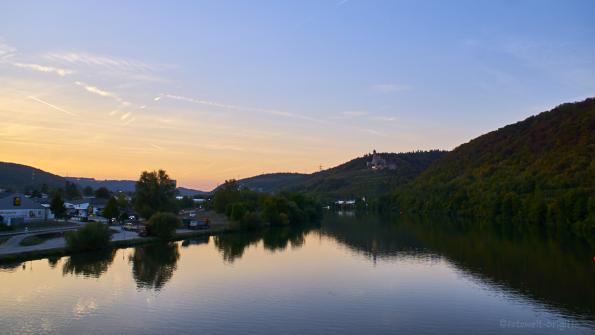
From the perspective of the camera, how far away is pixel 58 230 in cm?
4481

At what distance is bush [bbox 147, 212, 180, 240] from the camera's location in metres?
46.7

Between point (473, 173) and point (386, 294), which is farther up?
point (473, 173)

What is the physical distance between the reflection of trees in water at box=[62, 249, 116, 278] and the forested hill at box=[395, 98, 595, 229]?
49695 millimetres

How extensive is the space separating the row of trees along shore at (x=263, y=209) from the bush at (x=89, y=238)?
23.7 m

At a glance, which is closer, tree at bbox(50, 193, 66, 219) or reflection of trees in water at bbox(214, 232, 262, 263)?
reflection of trees in water at bbox(214, 232, 262, 263)

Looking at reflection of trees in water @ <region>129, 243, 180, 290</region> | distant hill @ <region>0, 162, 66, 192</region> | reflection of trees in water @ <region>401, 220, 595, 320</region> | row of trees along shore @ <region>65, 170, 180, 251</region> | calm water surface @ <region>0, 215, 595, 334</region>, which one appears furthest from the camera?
distant hill @ <region>0, 162, 66, 192</region>

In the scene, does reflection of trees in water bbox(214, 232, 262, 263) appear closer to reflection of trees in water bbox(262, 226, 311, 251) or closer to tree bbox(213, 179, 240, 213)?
reflection of trees in water bbox(262, 226, 311, 251)

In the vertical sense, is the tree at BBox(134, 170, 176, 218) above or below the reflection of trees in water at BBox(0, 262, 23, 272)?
above

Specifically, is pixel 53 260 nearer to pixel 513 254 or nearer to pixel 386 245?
pixel 386 245

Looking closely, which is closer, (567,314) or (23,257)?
(567,314)

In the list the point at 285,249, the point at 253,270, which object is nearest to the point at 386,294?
the point at 253,270

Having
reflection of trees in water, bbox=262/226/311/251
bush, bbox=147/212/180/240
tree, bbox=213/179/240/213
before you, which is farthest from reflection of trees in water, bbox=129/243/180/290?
tree, bbox=213/179/240/213

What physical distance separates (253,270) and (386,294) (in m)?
10.5

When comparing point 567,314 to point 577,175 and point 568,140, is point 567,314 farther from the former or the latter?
point 568,140
